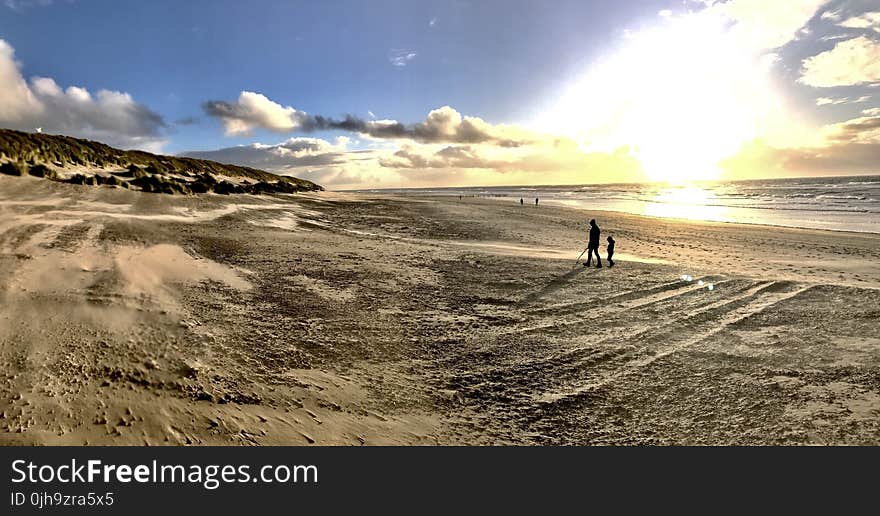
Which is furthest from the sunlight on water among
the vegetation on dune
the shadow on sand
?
the vegetation on dune

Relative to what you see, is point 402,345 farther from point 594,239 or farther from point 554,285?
point 594,239

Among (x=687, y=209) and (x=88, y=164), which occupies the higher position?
(x=88, y=164)

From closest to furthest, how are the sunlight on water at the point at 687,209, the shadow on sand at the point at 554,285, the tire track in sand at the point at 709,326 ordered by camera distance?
the tire track in sand at the point at 709,326
the shadow on sand at the point at 554,285
the sunlight on water at the point at 687,209

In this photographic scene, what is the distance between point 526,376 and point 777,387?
3786 mm

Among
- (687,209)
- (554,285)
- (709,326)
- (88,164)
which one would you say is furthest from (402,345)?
(687,209)

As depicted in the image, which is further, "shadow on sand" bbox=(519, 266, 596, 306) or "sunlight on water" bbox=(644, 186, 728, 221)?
"sunlight on water" bbox=(644, 186, 728, 221)

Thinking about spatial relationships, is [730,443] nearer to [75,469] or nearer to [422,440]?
[422,440]

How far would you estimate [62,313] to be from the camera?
716cm

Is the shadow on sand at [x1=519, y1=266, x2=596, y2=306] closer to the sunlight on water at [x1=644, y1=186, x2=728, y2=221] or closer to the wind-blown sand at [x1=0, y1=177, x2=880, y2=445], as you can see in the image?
the wind-blown sand at [x1=0, y1=177, x2=880, y2=445]

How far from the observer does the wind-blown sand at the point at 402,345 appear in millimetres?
5117

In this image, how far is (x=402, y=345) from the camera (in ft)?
25.0

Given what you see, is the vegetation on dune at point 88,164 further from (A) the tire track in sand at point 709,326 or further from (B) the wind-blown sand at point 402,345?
(A) the tire track in sand at point 709,326

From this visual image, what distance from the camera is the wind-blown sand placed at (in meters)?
5.12

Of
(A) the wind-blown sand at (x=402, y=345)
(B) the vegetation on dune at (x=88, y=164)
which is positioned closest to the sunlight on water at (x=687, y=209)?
(A) the wind-blown sand at (x=402, y=345)
